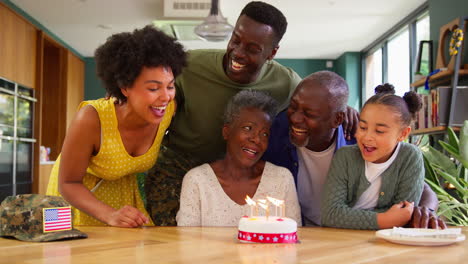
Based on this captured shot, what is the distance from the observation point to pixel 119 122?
2057 mm

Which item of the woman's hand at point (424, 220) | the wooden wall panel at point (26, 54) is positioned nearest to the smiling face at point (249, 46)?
the woman's hand at point (424, 220)

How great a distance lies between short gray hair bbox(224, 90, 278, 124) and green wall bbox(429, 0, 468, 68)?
3.66 m

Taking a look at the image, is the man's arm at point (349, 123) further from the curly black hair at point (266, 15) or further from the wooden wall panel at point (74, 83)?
the wooden wall panel at point (74, 83)

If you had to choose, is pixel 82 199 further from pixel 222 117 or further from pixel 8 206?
pixel 222 117

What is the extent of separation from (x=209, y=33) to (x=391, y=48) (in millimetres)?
4096

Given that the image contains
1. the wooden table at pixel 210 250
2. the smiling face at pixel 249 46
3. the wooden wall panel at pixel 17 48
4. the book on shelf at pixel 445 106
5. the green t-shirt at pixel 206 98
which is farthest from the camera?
the wooden wall panel at pixel 17 48

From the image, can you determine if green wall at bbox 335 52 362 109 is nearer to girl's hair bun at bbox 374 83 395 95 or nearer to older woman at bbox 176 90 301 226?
girl's hair bun at bbox 374 83 395 95

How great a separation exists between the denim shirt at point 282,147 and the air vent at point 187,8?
4.34m

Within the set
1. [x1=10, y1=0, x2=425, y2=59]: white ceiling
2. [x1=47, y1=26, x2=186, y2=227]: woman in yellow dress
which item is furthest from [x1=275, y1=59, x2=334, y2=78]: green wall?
A: [x1=47, y1=26, x2=186, y2=227]: woman in yellow dress

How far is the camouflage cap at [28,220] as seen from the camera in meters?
1.32

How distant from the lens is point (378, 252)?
1187 mm

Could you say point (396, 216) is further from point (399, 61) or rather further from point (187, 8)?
point (399, 61)

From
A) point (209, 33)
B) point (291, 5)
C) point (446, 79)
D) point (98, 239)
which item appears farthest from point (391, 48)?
point (98, 239)

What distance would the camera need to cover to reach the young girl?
1.80 metres
